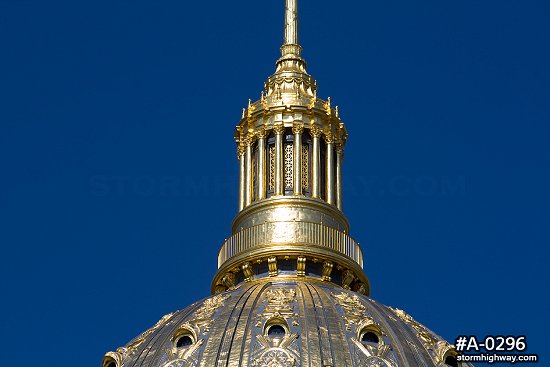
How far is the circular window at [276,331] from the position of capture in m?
138

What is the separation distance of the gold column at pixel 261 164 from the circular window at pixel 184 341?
12.3m

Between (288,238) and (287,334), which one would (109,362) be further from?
(288,238)

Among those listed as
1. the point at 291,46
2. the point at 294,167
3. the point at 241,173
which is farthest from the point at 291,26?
the point at 294,167

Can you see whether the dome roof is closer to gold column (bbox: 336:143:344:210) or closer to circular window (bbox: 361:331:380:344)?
circular window (bbox: 361:331:380:344)

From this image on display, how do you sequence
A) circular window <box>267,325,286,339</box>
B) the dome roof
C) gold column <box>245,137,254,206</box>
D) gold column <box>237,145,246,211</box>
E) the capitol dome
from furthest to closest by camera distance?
gold column <box>237,145,246,211</box>
gold column <box>245,137,254,206</box>
circular window <box>267,325,286,339</box>
the capitol dome
the dome roof

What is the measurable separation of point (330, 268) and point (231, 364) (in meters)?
11.0

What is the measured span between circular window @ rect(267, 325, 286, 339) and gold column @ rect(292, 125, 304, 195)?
39.7ft

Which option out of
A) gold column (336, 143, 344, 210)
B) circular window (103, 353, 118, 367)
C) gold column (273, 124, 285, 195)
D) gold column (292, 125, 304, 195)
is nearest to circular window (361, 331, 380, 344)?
circular window (103, 353, 118, 367)

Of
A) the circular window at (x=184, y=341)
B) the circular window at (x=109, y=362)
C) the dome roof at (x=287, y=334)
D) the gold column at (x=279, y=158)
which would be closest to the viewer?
the dome roof at (x=287, y=334)

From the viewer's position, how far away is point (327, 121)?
506 ft

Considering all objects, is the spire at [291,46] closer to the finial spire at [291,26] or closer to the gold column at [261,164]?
the finial spire at [291,26]

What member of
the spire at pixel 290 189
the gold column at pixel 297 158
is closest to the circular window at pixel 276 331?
the spire at pixel 290 189

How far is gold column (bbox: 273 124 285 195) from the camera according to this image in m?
150

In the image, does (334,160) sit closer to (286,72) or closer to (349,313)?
(286,72)
